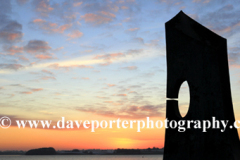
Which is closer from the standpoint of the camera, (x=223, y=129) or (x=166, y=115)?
(x=223, y=129)

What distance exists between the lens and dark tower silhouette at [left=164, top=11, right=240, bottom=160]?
8.65 meters

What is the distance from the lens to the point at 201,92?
29.5 feet

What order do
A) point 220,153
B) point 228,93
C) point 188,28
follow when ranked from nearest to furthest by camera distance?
1. point 220,153
2. point 228,93
3. point 188,28

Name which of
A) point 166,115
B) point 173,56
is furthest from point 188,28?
point 166,115

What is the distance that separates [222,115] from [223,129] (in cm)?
42

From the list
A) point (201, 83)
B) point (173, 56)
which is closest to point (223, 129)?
point (201, 83)

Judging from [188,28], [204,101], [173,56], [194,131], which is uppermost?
[188,28]

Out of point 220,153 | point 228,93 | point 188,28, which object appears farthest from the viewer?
point 188,28

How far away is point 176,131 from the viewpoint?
30.8ft

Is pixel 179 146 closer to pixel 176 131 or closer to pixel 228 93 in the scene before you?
pixel 176 131

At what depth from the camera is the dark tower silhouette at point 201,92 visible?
8.65 meters

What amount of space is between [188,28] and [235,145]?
161 inches

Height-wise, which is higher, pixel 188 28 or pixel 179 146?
pixel 188 28

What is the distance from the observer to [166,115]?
32.4 ft
